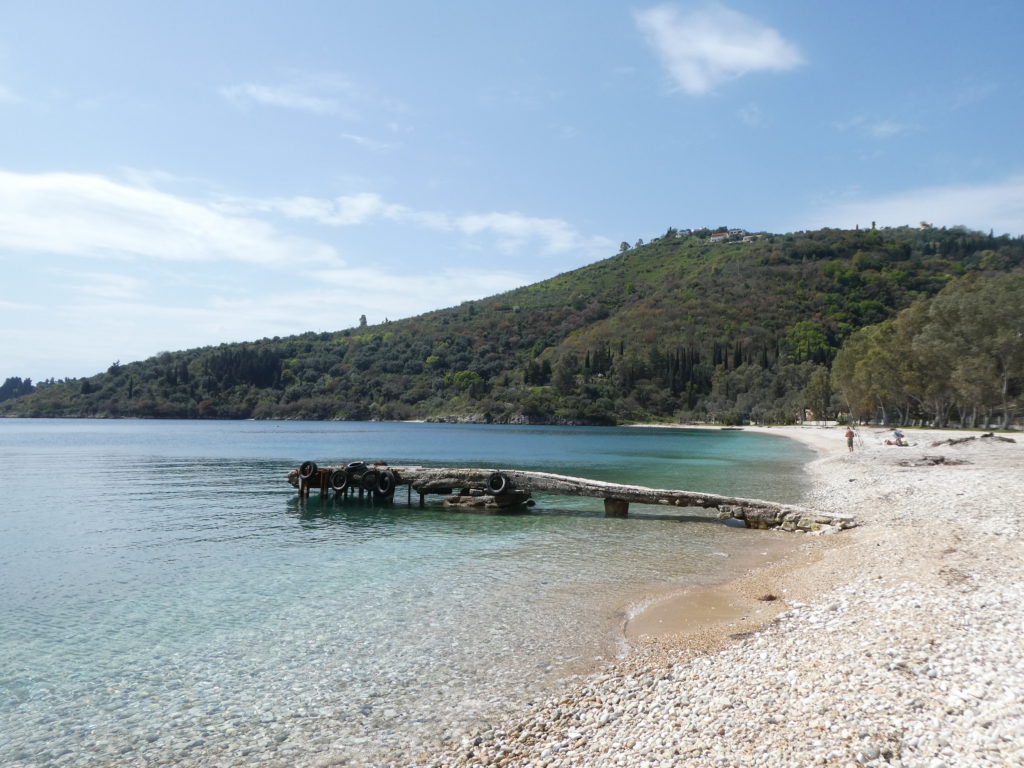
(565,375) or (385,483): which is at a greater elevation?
(565,375)

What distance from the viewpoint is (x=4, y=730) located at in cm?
764

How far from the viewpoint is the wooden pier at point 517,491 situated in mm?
21500

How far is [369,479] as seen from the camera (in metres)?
31.2

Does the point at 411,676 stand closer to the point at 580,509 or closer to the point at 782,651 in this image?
the point at 782,651

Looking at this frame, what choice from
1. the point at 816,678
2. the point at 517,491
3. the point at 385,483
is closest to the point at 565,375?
the point at 385,483

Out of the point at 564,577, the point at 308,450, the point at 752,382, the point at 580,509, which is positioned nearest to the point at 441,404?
the point at 752,382

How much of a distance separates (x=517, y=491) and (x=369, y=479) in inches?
325

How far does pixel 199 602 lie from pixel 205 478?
29406 millimetres

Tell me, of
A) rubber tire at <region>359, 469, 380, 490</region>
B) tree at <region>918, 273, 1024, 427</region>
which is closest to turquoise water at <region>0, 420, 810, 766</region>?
rubber tire at <region>359, 469, 380, 490</region>

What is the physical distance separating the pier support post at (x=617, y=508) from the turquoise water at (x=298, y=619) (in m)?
0.67

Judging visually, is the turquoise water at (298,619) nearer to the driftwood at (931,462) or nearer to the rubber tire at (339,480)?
the rubber tire at (339,480)

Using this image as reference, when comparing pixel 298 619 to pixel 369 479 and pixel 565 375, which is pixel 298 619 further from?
pixel 565 375

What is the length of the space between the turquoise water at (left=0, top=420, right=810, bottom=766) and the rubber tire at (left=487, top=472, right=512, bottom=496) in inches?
63.5

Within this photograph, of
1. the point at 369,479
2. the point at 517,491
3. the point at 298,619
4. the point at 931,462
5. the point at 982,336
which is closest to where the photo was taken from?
the point at 298,619
